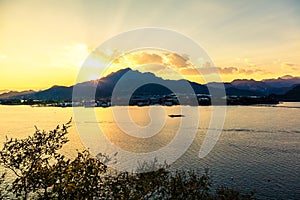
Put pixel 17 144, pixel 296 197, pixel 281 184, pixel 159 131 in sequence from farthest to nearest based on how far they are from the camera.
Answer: pixel 159 131, pixel 281 184, pixel 296 197, pixel 17 144

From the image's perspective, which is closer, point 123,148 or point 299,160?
point 299,160

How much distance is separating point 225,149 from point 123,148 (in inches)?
779

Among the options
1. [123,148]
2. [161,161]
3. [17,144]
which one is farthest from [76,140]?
[17,144]

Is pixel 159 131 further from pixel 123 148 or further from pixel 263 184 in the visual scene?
pixel 263 184

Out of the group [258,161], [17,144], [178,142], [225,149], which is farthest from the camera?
[178,142]

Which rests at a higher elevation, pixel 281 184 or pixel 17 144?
pixel 17 144

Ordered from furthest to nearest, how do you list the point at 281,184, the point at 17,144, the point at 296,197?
the point at 281,184
the point at 296,197
the point at 17,144

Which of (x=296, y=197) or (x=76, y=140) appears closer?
(x=296, y=197)

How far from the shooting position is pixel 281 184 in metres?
38.1

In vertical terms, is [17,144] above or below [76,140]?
above

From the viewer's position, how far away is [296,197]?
34156mm

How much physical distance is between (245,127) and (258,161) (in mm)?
43294

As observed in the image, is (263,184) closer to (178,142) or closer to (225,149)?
(225,149)

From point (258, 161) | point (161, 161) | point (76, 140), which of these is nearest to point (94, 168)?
point (161, 161)
